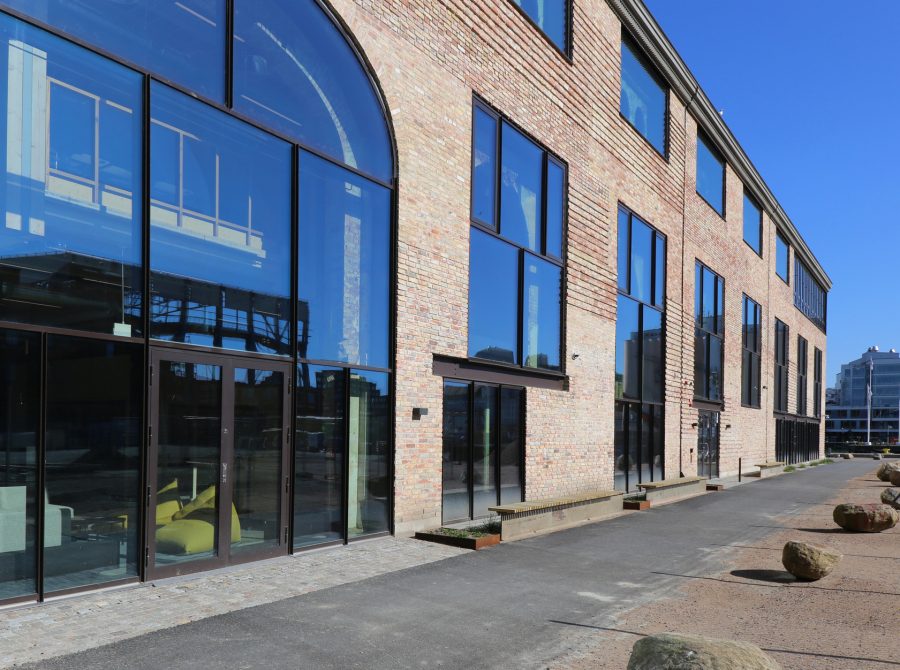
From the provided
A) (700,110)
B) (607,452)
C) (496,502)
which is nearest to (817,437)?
(700,110)

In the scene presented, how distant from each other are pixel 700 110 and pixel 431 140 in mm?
16759

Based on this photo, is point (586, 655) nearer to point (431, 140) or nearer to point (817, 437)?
point (431, 140)

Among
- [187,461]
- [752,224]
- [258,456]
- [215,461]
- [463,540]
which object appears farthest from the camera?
[752,224]

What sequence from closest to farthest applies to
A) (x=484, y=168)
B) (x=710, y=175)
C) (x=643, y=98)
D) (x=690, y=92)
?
1. (x=484, y=168)
2. (x=643, y=98)
3. (x=690, y=92)
4. (x=710, y=175)

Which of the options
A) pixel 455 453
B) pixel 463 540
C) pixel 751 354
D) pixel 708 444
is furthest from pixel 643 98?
pixel 751 354

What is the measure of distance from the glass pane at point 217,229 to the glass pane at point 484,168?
14.3ft

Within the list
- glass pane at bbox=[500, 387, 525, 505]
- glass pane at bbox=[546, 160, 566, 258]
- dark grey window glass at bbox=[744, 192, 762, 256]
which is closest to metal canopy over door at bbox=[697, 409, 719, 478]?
dark grey window glass at bbox=[744, 192, 762, 256]

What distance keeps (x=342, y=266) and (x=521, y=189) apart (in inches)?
212

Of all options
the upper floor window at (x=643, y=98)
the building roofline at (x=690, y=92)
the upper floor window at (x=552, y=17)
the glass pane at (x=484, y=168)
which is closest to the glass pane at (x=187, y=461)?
the glass pane at (x=484, y=168)

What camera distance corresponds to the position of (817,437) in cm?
5512

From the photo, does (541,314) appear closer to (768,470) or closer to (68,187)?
(68,187)

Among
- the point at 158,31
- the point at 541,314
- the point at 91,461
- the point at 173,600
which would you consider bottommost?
the point at 173,600

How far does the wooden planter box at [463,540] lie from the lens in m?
11.4

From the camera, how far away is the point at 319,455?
1067cm
